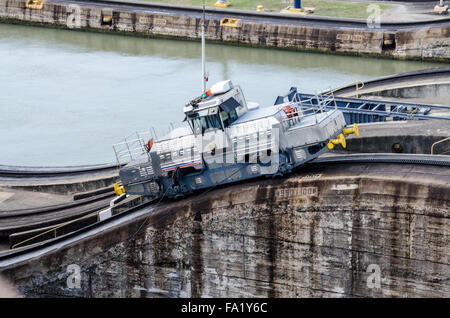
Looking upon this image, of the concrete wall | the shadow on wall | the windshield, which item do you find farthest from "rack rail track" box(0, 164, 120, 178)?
the concrete wall

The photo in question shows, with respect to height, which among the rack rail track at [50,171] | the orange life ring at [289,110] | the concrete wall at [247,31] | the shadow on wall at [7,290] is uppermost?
the concrete wall at [247,31]

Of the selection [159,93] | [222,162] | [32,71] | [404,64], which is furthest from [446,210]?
[32,71]

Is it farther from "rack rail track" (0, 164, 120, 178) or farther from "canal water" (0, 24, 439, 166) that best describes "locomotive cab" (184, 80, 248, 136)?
"canal water" (0, 24, 439, 166)

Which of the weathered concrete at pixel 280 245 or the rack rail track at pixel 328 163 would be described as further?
the rack rail track at pixel 328 163

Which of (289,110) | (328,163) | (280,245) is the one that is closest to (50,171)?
(289,110)

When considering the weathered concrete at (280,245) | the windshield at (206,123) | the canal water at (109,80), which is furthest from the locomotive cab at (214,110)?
the canal water at (109,80)

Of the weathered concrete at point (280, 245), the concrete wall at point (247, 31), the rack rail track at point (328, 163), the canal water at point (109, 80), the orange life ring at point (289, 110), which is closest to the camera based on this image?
the weathered concrete at point (280, 245)

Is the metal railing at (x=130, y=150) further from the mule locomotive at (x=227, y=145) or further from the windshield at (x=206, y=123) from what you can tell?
the windshield at (x=206, y=123)
